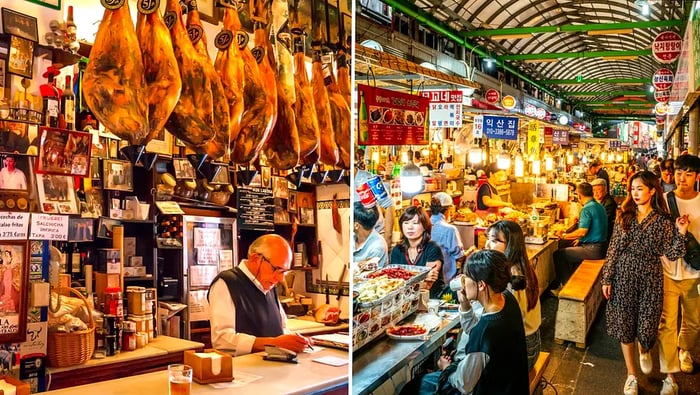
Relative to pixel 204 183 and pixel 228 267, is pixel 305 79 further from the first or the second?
pixel 228 267

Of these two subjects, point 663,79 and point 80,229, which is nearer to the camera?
point 80,229

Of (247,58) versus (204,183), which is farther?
(204,183)

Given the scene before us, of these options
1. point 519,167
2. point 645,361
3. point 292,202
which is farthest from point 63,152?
point 519,167

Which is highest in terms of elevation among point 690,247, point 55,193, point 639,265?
point 55,193

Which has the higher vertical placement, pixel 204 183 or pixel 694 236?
pixel 204 183

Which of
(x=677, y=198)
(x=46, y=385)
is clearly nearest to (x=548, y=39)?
(x=677, y=198)

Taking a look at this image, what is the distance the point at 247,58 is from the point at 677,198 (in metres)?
2.03

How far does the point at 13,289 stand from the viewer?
189cm

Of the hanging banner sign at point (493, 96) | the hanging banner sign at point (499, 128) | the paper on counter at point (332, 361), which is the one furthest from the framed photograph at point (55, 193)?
the hanging banner sign at point (499, 128)

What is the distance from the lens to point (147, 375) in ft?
8.09

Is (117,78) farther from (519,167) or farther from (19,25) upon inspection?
(519,167)

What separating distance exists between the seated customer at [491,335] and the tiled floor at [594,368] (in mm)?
310

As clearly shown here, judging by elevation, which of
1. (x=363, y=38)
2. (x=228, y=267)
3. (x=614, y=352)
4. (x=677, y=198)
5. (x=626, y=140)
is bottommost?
(x=614, y=352)

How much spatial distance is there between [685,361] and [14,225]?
2980 mm
